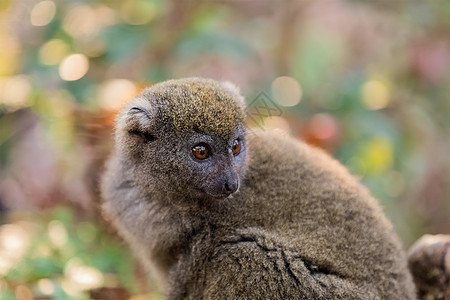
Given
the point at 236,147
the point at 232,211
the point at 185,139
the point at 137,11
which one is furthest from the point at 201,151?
the point at 137,11

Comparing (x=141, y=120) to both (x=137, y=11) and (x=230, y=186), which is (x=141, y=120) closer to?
(x=230, y=186)

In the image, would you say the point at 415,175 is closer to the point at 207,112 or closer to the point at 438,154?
the point at 438,154

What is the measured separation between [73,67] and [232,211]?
3.67 m

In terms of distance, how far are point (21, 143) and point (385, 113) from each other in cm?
538

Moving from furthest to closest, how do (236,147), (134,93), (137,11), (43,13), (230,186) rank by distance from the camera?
(43,13)
(137,11)
(134,93)
(236,147)
(230,186)

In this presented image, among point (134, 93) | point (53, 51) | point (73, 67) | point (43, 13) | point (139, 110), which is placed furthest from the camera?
point (43, 13)

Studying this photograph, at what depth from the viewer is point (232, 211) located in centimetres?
468

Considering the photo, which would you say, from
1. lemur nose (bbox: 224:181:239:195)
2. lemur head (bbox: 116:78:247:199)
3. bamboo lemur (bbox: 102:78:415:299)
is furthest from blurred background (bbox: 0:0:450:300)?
lemur nose (bbox: 224:181:239:195)

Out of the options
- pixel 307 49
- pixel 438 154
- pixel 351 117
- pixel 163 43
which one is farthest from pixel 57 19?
pixel 438 154

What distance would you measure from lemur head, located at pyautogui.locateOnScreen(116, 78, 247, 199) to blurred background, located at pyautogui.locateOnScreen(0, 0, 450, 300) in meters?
Answer: 1.04

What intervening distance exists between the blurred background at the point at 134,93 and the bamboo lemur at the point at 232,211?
922mm

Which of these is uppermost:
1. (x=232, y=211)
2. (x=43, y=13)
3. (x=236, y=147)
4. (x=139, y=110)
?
(x=43, y=13)

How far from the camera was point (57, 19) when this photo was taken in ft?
24.8

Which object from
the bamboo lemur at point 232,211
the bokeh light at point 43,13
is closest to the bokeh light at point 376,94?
the bamboo lemur at point 232,211
